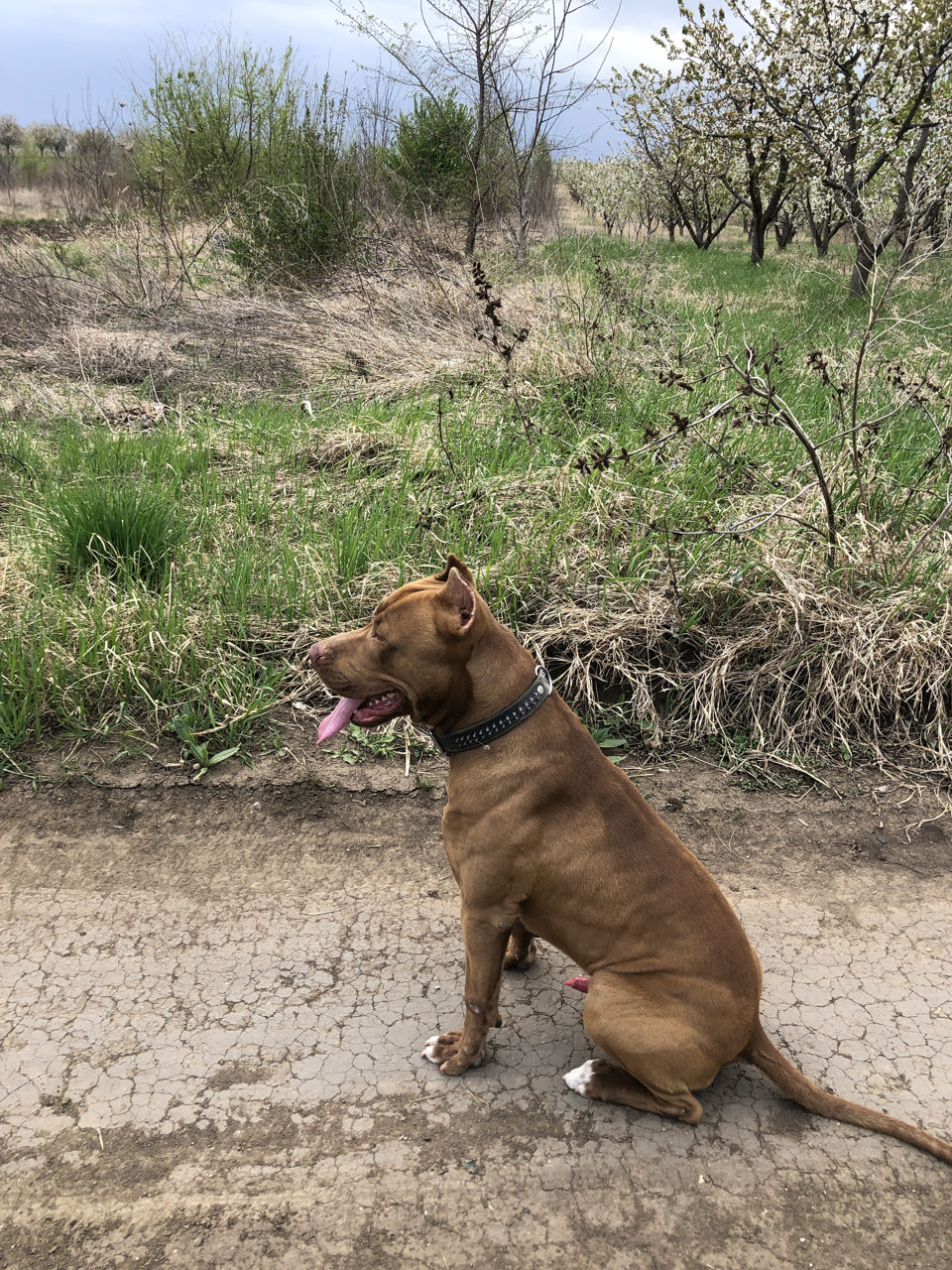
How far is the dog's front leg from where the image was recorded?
7.04ft

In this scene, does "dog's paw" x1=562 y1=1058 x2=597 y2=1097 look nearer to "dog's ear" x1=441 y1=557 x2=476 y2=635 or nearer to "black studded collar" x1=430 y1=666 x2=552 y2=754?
"black studded collar" x1=430 y1=666 x2=552 y2=754

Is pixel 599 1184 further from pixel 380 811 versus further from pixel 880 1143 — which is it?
pixel 380 811

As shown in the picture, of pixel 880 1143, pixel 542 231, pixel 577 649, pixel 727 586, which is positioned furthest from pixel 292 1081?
pixel 542 231

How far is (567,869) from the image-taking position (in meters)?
2.12

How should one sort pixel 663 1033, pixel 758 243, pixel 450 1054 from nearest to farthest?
pixel 663 1033
pixel 450 1054
pixel 758 243

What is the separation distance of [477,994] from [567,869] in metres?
0.43

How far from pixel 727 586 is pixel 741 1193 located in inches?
104

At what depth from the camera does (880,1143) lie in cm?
212

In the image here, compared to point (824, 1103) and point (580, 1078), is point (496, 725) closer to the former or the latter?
point (580, 1078)

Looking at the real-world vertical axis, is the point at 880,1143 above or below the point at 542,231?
below

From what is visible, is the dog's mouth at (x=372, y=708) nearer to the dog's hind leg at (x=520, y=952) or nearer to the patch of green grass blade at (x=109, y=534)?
the dog's hind leg at (x=520, y=952)

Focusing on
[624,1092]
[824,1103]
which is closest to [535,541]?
[624,1092]

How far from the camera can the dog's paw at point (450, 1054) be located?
89.6 inches

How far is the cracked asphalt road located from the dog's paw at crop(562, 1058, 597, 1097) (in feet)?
0.13
